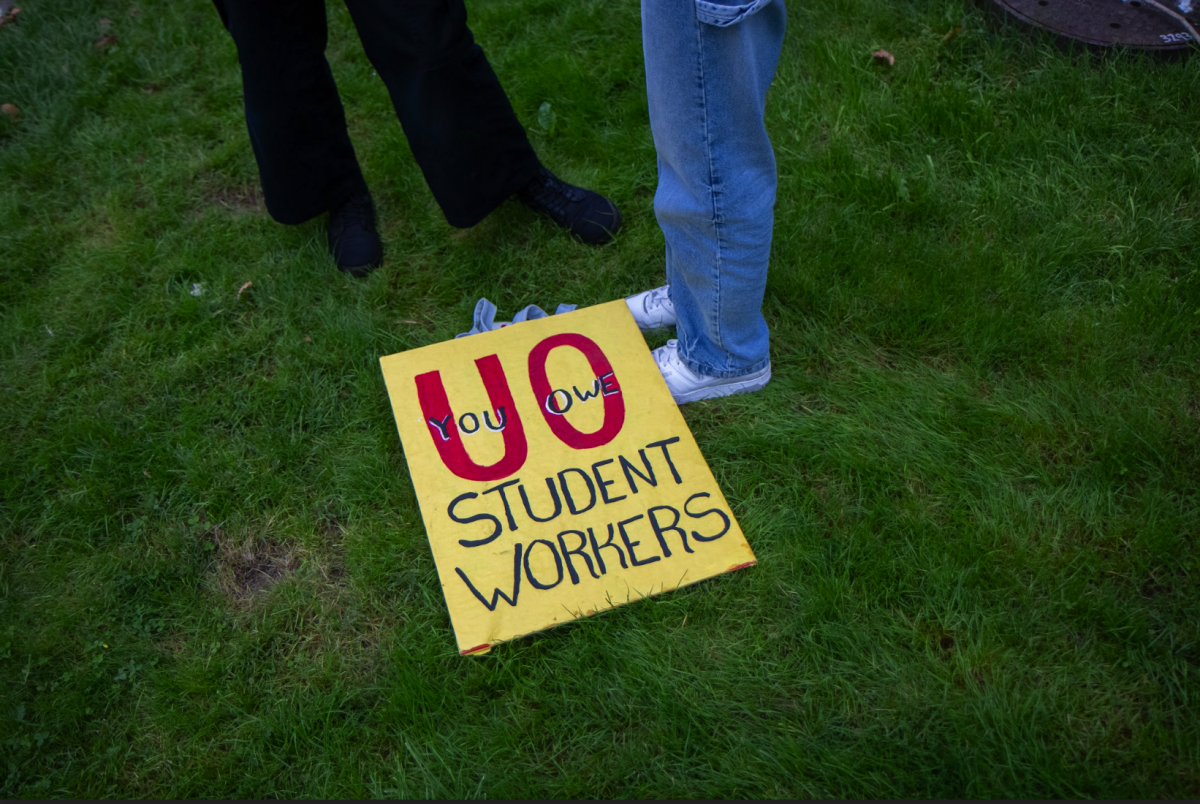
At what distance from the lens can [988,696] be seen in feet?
4.75

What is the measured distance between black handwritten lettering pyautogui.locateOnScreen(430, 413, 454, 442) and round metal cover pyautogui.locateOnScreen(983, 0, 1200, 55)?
7.69 ft

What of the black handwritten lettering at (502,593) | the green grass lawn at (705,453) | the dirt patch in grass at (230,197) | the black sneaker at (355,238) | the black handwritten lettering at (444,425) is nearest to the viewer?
the green grass lawn at (705,453)

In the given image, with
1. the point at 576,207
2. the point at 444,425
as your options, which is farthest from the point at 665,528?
the point at 576,207

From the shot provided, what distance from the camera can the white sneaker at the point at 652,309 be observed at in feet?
6.93

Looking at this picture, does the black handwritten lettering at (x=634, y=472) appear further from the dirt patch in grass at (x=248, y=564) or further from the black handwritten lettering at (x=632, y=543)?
the dirt patch in grass at (x=248, y=564)

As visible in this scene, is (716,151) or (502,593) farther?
(502,593)

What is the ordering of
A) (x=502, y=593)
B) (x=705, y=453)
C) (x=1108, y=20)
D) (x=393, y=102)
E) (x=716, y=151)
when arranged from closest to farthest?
1. (x=716, y=151)
2. (x=502, y=593)
3. (x=705, y=453)
4. (x=393, y=102)
5. (x=1108, y=20)


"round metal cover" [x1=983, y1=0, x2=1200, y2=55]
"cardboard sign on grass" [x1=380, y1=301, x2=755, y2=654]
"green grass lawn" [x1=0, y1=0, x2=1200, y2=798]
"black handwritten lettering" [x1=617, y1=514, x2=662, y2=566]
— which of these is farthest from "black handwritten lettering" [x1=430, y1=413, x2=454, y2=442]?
"round metal cover" [x1=983, y1=0, x2=1200, y2=55]

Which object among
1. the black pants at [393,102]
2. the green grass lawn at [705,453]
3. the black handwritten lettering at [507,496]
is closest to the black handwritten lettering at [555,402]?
the black handwritten lettering at [507,496]

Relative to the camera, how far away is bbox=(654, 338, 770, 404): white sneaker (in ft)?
6.34

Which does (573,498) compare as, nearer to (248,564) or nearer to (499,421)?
(499,421)

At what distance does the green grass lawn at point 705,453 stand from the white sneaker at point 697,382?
1.9 inches

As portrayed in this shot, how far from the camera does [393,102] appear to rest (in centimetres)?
204

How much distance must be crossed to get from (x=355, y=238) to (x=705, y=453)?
1.28 meters
